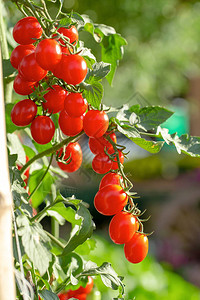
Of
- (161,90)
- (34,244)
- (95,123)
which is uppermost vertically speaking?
(95,123)

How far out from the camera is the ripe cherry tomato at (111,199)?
562 millimetres

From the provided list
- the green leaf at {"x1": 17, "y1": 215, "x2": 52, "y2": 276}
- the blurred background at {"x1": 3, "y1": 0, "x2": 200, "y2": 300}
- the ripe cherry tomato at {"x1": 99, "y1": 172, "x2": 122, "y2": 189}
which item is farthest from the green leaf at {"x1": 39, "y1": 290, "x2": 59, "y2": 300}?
the blurred background at {"x1": 3, "y1": 0, "x2": 200, "y2": 300}

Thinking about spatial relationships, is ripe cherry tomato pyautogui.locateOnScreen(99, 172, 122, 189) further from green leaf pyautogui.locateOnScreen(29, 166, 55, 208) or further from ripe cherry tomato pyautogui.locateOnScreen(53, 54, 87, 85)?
green leaf pyautogui.locateOnScreen(29, 166, 55, 208)

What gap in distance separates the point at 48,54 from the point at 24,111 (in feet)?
0.39

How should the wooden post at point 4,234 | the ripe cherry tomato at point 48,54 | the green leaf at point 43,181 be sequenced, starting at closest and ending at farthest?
the wooden post at point 4,234, the ripe cherry tomato at point 48,54, the green leaf at point 43,181

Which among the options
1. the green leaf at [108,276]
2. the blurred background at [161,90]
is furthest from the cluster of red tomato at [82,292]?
the blurred background at [161,90]

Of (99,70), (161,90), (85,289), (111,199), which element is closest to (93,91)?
(99,70)

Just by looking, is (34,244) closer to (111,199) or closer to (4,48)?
Answer: (111,199)

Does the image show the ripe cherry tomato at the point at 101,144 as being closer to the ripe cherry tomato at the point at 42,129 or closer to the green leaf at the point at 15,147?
the ripe cherry tomato at the point at 42,129

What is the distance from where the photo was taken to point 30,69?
0.55m

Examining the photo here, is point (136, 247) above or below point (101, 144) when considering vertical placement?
below

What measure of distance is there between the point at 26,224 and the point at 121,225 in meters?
0.12

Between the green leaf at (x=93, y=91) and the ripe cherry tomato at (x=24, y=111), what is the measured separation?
84 mm

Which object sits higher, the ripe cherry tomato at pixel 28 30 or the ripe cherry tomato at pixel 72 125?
the ripe cherry tomato at pixel 28 30
